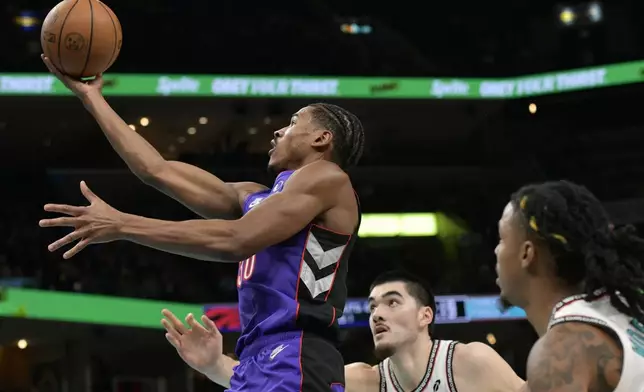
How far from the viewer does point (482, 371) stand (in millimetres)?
5082

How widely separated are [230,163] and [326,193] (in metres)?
12.9

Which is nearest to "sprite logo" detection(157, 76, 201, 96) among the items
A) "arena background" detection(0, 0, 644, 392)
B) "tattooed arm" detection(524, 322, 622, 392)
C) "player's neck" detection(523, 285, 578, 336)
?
"arena background" detection(0, 0, 644, 392)

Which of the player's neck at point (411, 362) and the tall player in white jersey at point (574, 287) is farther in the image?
the player's neck at point (411, 362)

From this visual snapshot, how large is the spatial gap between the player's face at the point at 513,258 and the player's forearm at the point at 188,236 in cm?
98

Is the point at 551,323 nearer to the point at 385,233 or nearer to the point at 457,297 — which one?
the point at 457,297

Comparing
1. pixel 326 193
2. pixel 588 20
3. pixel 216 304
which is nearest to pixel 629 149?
pixel 588 20

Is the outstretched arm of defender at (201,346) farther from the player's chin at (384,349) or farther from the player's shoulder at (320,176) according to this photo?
the player's chin at (384,349)

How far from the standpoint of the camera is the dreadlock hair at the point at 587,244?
246cm

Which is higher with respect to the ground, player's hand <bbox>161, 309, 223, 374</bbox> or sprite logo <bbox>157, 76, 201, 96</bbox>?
sprite logo <bbox>157, 76, 201, 96</bbox>

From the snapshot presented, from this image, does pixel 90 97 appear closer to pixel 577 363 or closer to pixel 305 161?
pixel 305 161

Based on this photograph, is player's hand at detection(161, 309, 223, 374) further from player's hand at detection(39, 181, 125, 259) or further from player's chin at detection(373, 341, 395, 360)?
player's chin at detection(373, 341, 395, 360)

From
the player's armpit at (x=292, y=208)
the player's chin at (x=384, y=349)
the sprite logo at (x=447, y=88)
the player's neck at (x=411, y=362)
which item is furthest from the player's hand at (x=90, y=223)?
the sprite logo at (x=447, y=88)

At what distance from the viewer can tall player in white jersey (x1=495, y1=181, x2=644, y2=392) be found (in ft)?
7.63

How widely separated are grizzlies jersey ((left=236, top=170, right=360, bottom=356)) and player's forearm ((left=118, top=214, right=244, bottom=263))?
0.27 meters
